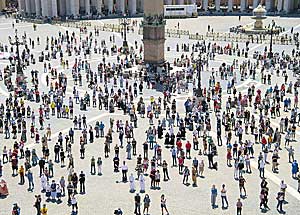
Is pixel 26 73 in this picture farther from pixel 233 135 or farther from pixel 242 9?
pixel 242 9

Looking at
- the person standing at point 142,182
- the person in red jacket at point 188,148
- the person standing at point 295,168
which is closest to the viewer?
the person standing at point 142,182

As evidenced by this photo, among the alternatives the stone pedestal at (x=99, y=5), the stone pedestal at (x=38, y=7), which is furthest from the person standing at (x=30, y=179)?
the stone pedestal at (x=99, y=5)

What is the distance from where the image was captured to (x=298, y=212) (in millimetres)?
21078

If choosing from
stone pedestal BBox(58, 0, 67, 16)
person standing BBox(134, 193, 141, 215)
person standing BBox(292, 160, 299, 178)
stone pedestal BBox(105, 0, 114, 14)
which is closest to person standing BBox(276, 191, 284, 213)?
person standing BBox(292, 160, 299, 178)

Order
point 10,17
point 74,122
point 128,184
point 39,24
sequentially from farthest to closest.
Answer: point 10,17 < point 39,24 < point 74,122 < point 128,184

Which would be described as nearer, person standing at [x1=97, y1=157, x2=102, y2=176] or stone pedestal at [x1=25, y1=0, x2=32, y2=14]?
person standing at [x1=97, y1=157, x2=102, y2=176]

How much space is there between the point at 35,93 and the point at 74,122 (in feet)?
26.3

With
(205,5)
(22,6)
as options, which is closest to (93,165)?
(205,5)

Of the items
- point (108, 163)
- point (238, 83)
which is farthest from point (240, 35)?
point (108, 163)

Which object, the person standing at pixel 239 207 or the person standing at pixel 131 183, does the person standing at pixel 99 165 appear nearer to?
the person standing at pixel 131 183

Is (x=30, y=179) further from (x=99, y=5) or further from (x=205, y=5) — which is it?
(x=205, y=5)

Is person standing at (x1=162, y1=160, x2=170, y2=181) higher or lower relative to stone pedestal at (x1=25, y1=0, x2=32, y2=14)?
lower

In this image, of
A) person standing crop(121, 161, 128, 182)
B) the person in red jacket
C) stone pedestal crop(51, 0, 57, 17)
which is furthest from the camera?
stone pedestal crop(51, 0, 57, 17)

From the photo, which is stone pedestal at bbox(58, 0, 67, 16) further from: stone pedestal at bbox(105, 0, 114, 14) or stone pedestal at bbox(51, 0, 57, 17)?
stone pedestal at bbox(105, 0, 114, 14)
